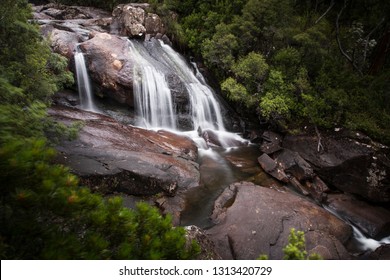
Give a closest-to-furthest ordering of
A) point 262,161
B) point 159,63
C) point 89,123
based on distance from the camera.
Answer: point 89,123
point 262,161
point 159,63

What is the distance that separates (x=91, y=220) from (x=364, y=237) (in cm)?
804

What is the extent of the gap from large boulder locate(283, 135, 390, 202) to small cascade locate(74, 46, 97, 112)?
8.97m

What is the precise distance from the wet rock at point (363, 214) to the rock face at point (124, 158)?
4.67 m

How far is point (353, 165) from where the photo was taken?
9109 mm

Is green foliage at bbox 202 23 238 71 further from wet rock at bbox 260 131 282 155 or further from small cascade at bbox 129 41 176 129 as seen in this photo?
wet rock at bbox 260 131 282 155

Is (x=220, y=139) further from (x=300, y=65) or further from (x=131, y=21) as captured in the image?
(x=131, y=21)

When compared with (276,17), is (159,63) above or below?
below

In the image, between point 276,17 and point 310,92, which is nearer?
point 310,92

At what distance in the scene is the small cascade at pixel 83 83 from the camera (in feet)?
35.4

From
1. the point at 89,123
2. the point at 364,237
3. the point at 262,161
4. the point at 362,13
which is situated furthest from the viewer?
the point at 362,13
